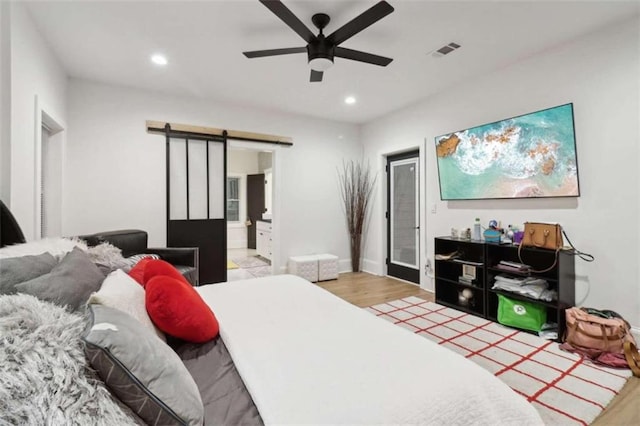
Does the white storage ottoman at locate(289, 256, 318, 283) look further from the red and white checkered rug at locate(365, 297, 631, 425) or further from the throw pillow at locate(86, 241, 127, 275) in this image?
the throw pillow at locate(86, 241, 127, 275)

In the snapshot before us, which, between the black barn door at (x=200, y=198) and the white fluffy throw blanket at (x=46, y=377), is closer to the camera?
the white fluffy throw blanket at (x=46, y=377)

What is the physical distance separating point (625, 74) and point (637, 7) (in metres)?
0.47

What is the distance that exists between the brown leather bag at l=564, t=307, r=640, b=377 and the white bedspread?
1749 mm

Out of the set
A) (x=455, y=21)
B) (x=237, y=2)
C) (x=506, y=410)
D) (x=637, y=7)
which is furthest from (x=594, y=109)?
(x=237, y=2)

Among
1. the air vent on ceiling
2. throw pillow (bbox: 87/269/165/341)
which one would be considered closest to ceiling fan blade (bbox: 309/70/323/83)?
the air vent on ceiling

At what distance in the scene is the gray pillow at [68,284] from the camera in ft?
3.44

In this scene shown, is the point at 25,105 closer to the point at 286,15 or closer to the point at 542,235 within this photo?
the point at 286,15

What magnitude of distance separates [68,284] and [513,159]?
3648 millimetres

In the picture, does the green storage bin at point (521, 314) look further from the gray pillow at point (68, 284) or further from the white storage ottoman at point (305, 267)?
the gray pillow at point (68, 284)

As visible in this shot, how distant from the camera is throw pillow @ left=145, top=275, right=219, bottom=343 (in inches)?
51.4

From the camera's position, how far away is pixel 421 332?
2773mm

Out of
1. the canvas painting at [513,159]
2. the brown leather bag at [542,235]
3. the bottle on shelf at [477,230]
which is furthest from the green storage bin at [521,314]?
the canvas painting at [513,159]

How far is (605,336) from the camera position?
2.22 meters

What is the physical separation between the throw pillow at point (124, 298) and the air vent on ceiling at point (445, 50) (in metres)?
3.15
